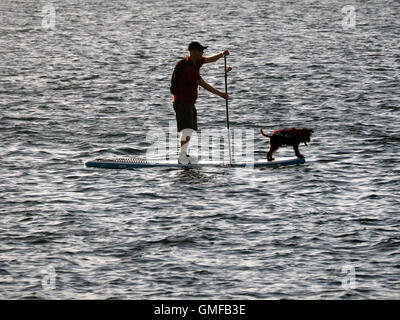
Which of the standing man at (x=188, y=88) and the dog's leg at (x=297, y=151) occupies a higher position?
the standing man at (x=188, y=88)

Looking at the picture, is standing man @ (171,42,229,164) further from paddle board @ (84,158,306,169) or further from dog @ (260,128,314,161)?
dog @ (260,128,314,161)

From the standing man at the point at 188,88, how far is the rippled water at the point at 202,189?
33.4 inches

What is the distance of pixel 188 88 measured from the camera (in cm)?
1822

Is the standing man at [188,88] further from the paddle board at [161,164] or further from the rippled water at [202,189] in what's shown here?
the rippled water at [202,189]

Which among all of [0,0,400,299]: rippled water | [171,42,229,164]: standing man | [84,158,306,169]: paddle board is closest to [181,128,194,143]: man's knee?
[171,42,229,164]: standing man

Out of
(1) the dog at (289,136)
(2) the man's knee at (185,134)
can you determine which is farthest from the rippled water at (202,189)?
(2) the man's knee at (185,134)

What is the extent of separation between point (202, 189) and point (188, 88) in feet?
7.88

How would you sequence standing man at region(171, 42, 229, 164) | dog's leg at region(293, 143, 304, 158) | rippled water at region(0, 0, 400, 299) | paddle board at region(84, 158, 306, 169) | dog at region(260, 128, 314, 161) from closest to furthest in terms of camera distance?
rippled water at region(0, 0, 400, 299), standing man at region(171, 42, 229, 164), dog at region(260, 128, 314, 161), dog's leg at region(293, 143, 304, 158), paddle board at region(84, 158, 306, 169)

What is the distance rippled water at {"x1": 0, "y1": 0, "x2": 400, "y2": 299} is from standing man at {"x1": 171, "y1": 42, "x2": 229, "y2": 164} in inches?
33.4

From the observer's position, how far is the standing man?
704 inches

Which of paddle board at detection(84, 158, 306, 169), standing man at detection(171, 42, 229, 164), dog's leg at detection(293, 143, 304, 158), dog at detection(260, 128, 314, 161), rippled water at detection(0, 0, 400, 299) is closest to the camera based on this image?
rippled water at detection(0, 0, 400, 299)

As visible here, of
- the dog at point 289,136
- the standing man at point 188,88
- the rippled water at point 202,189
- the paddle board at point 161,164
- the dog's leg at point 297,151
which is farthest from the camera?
the paddle board at point 161,164

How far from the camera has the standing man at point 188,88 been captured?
17.9 meters
